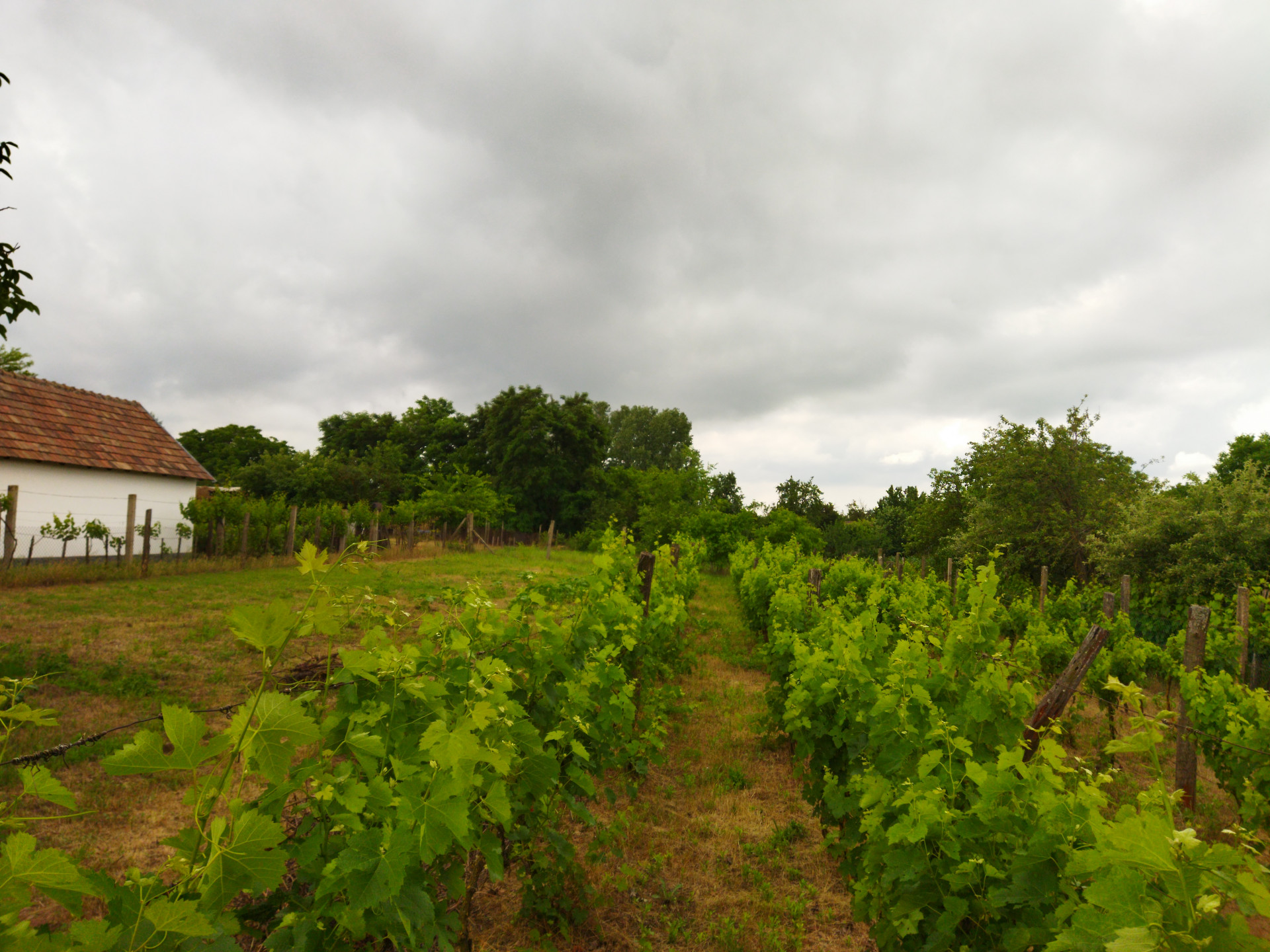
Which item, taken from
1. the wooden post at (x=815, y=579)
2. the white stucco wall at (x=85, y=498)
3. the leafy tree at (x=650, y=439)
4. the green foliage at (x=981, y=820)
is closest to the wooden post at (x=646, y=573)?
the green foliage at (x=981, y=820)

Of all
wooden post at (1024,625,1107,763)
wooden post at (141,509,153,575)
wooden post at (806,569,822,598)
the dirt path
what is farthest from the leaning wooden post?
wooden post at (1024,625,1107,763)

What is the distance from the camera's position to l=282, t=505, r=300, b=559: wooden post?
1752 centimetres

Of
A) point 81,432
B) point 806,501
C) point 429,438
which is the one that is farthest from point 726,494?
point 81,432

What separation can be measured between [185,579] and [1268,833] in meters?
16.6

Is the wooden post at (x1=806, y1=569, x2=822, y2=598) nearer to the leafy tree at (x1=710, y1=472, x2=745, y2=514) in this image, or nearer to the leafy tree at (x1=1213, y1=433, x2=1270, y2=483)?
the leafy tree at (x1=710, y1=472, x2=745, y2=514)

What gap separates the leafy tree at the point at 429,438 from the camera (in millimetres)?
45000

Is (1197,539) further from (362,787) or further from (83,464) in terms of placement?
(83,464)

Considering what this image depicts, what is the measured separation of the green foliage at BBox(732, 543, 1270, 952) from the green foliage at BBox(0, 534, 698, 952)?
4.10 ft

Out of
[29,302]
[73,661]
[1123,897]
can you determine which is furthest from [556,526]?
[1123,897]

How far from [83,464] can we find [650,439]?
4257cm

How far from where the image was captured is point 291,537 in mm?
17719

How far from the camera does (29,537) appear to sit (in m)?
14.6

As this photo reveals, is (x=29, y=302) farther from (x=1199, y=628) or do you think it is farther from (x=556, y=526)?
(x=556, y=526)

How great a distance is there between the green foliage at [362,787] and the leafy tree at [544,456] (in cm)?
3548
